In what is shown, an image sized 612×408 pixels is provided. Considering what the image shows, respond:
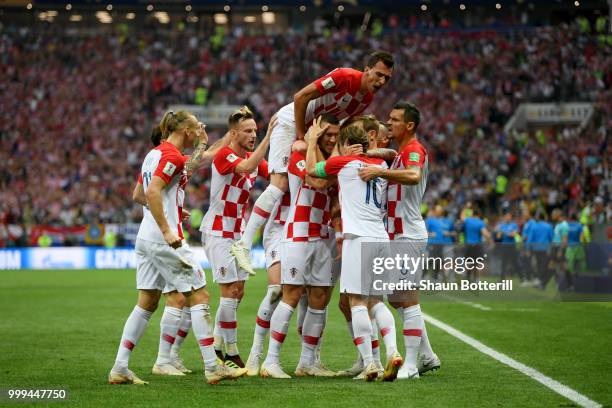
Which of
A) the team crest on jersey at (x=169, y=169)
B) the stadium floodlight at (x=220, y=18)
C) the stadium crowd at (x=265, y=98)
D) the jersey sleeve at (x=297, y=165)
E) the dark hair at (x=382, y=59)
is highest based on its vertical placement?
the stadium floodlight at (x=220, y=18)

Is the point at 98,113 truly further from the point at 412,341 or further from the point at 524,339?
the point at 412,341

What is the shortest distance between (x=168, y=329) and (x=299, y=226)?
5.17 feet

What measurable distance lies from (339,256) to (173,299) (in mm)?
1653

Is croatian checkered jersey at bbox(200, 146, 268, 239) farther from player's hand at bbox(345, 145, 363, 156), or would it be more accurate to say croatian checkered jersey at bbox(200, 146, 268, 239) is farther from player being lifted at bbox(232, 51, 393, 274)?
player's hand at bbox(345, 145, 363, 156)

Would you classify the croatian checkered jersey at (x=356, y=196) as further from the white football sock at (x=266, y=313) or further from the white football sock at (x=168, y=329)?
the white football sock at (x=168, y=329)

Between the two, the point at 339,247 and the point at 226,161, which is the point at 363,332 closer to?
the point at 339,247

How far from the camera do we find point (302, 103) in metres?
9.27

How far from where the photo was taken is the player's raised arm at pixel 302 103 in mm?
9219

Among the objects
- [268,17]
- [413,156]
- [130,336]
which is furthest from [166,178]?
[268,17]

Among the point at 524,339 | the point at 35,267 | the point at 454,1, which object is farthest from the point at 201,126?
the point at 454,1

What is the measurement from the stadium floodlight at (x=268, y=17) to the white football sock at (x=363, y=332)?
148 ft

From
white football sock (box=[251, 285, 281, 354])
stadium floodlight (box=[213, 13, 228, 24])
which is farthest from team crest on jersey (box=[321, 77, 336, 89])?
stadium floodlight (box=[213, 13, 228, 24])

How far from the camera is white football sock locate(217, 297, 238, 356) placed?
32.4 ft

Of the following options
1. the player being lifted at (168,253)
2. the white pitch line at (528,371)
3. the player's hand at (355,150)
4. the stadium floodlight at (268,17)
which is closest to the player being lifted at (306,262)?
the player's hand at (355,150)
